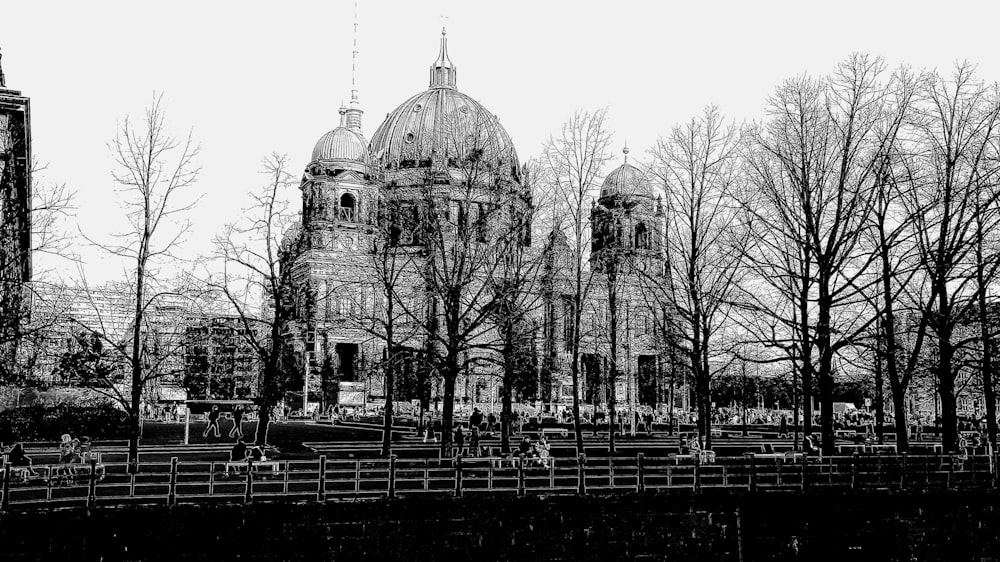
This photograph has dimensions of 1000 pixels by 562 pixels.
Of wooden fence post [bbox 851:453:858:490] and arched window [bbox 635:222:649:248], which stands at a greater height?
arched window [bbox 635:222:649:248]

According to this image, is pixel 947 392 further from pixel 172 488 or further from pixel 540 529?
pixel 172 488

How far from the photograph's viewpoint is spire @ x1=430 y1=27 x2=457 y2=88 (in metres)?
125

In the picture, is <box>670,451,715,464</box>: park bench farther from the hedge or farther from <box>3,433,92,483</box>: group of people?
the hedge

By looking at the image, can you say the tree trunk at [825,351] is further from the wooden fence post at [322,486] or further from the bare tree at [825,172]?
the wooden fence post at [322,486]

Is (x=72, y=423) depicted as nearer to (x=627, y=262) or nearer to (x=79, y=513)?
(x=627, y=262)

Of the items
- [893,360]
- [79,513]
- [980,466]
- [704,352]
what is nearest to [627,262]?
[704,352]

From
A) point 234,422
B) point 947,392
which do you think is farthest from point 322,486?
point 234,422

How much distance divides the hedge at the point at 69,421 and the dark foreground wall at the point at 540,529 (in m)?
29.0

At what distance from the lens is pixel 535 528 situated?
20.5 m

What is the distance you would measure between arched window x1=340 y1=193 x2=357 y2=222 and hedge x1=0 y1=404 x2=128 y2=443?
4287 cm

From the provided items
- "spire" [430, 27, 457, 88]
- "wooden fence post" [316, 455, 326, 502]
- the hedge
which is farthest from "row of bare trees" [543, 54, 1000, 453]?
"spire" [430, 27, 457, 88]

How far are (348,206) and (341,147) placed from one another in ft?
23.8

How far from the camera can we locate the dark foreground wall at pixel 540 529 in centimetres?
1764

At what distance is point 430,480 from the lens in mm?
20859
